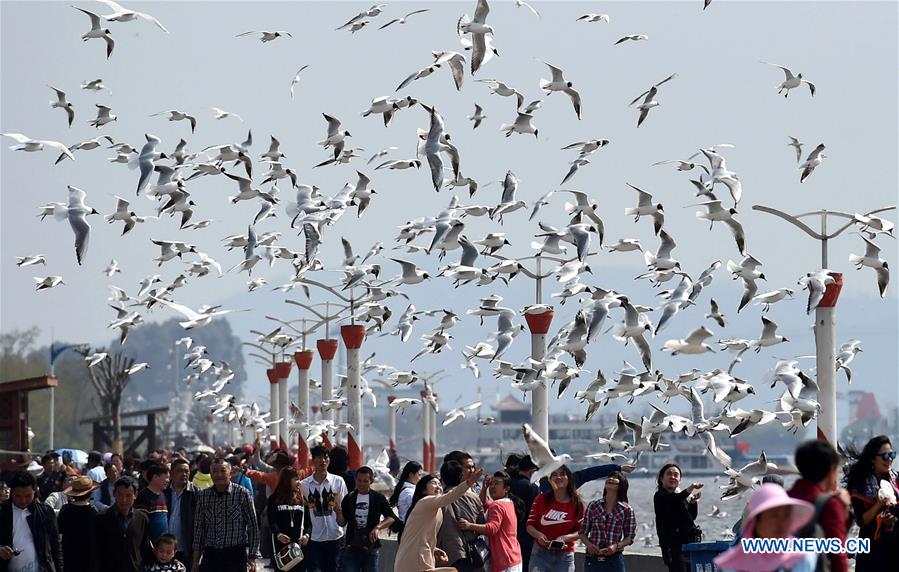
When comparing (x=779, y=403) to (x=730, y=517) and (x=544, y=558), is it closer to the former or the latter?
(x=544, y=558)

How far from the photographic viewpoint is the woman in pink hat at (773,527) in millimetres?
7674

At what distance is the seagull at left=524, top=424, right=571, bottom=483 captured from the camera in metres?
14.2

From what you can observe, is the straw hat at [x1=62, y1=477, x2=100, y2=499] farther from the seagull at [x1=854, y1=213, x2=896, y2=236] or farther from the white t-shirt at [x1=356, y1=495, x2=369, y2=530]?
the seagull at [x1=854, y1=213, x2=896, y2=236]

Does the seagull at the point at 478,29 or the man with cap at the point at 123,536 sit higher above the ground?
the seagull at the point at 478,29

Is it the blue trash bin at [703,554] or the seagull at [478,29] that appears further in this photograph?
the seagull at [478,29]

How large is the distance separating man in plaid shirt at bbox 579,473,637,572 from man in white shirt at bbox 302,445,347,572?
2635 mm

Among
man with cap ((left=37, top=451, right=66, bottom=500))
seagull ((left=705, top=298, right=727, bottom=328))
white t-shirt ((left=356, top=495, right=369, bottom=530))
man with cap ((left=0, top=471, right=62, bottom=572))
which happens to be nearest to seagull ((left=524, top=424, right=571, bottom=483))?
white t-shirt ((left=356, top=495, right=369, bottom=530))

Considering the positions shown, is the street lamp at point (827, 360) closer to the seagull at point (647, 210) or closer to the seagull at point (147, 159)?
the seagull at point (647, 210)

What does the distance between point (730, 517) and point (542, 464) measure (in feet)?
215

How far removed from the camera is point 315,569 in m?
15.6

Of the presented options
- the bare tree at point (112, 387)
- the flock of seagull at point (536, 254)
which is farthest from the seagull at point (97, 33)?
the bare tree at point (112, 387)

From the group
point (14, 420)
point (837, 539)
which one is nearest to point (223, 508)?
point (837, 539)

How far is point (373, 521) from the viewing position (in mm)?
15102

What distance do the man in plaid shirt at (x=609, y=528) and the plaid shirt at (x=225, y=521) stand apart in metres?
2.70
